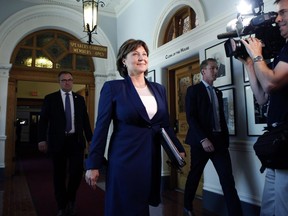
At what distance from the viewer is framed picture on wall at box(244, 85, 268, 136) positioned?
8.45ft

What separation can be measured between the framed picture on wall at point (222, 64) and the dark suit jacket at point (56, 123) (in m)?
1.66

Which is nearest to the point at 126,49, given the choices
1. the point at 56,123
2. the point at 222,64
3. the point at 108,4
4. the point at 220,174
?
the point at 220,174

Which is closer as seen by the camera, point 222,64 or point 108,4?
point 222,64

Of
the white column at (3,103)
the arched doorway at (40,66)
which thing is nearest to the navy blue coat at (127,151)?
the white column at (3,103)

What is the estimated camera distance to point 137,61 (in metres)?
1.72

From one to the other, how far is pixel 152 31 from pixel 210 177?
272 cm

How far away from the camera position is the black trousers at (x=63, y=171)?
9.42ft

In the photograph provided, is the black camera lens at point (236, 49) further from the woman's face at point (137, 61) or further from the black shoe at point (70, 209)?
the black shoe at point (70, 209)

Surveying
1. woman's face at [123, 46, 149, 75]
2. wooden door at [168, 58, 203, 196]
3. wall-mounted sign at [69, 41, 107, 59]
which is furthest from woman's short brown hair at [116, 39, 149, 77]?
wall-mounted sign at [69, 41, 107, 59]

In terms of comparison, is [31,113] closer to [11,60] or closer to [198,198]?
[11,60]

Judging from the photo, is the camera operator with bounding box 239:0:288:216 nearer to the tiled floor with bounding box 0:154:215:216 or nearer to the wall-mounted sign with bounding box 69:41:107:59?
the tiled floor with bounding box 0:154:215:216

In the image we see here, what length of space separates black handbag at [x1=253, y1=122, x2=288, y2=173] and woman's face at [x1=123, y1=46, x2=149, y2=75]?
0.86 meters

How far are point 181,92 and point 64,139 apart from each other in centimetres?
203

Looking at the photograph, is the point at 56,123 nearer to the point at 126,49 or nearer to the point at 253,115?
the point at 126,49
